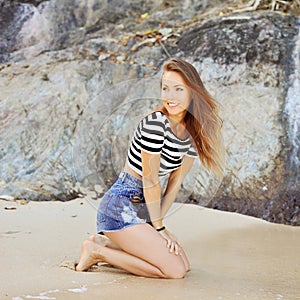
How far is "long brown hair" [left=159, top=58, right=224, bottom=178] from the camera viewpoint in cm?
302

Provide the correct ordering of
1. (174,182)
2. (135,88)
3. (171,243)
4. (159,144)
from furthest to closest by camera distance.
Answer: (135,88), (174,182), (171,243), (159,144)

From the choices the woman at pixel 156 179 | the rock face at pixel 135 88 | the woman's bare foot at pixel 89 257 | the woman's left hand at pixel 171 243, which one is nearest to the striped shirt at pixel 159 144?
the woman at pixel 156 179

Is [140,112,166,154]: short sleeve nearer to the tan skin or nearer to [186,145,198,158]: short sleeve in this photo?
the tan skin

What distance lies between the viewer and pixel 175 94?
300 cm

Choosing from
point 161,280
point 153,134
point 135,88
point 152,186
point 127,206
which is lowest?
point 161,280

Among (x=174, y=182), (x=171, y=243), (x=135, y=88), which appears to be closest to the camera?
Answer: (x=171, y=243)

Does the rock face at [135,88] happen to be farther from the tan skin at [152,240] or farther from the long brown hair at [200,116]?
the tan skin at [152,240]

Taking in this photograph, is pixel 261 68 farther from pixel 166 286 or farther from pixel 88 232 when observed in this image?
pixel 166 286

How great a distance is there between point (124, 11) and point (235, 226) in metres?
3.08

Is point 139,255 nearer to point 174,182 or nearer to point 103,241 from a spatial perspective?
point 103,241

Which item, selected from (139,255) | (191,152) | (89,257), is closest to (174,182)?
(191,152)

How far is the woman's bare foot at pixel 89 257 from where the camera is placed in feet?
9.96

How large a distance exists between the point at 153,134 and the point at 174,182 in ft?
1.08

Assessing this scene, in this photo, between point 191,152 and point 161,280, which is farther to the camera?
point 191,152
